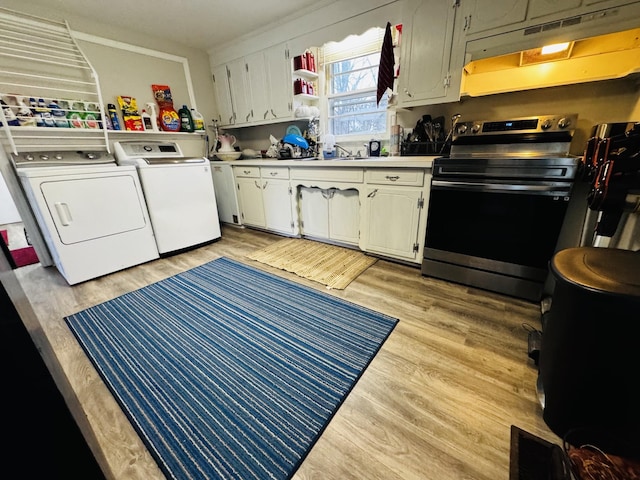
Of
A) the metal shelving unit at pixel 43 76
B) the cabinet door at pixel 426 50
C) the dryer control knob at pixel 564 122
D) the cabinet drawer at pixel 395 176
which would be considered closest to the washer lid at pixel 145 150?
the metal shelving unit at pixel 43 76

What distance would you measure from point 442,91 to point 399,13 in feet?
2.53

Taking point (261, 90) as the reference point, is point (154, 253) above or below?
below

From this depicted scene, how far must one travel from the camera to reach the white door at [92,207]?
205 cm

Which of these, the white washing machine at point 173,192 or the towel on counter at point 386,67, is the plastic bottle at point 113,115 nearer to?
the white washing machine at point 173,192

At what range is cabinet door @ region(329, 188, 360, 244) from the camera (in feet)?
8.28

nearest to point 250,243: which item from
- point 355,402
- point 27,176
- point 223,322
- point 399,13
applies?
point 223,322

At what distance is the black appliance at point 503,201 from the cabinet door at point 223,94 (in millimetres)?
3011

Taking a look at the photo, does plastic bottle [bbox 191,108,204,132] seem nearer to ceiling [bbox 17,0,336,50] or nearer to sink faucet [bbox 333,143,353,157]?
ceiling [bbox 17,0,336,50]

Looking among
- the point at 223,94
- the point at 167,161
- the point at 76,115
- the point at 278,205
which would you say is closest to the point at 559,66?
the point at 278,205

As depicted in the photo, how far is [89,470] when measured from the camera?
1.18 ft

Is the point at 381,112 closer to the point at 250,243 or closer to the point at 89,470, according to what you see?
the point at 250,243

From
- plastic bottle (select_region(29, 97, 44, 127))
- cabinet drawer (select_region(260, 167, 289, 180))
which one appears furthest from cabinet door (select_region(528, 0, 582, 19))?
plastic bottle (select_region(29, 97, 44, 127))

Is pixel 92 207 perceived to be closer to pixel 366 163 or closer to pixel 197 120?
pixel 197 120

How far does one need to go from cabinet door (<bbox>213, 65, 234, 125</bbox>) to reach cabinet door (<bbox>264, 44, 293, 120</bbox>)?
2.58 feet
